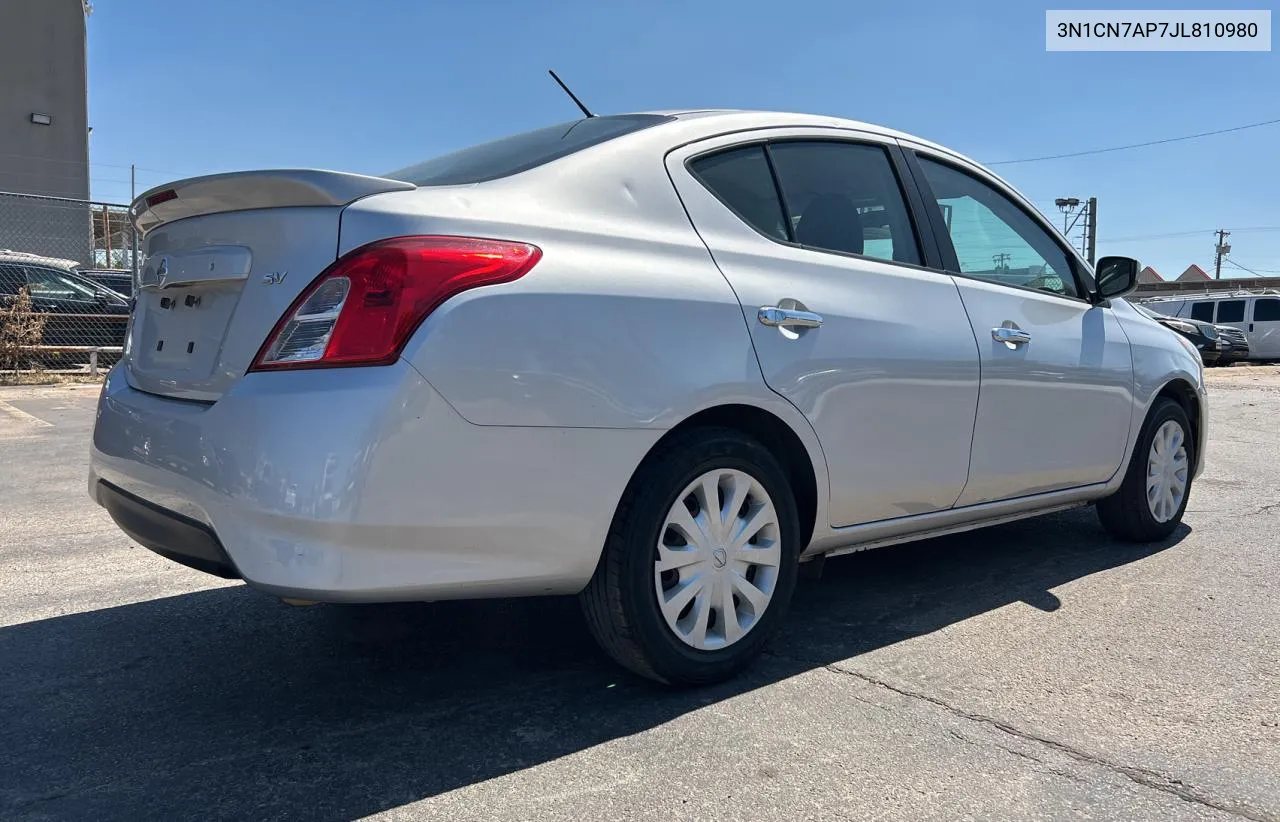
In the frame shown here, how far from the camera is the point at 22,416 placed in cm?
914

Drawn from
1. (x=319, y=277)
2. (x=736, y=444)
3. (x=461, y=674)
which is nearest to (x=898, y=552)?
(x=736, y=444)

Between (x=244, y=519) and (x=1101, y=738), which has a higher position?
(x=244, y=519)

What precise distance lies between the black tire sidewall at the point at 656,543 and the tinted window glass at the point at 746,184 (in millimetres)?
705

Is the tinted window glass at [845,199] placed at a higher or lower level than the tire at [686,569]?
higher

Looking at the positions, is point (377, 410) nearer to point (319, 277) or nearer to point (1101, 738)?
point (319, 277)

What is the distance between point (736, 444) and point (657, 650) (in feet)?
2.00

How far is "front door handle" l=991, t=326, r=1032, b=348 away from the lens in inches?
146

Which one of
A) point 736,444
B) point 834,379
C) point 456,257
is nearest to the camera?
point 456,257

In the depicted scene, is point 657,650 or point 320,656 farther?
point 320,656

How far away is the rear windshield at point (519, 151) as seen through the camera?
284 centimetres

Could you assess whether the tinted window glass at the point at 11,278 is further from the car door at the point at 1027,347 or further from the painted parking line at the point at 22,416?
the car door at the point at 1027,347

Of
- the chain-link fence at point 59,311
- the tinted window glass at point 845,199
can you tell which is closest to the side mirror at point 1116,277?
the tinted window glass at point 845,199

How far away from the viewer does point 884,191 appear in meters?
3.62

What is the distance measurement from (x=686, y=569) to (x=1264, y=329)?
27.6 meters
